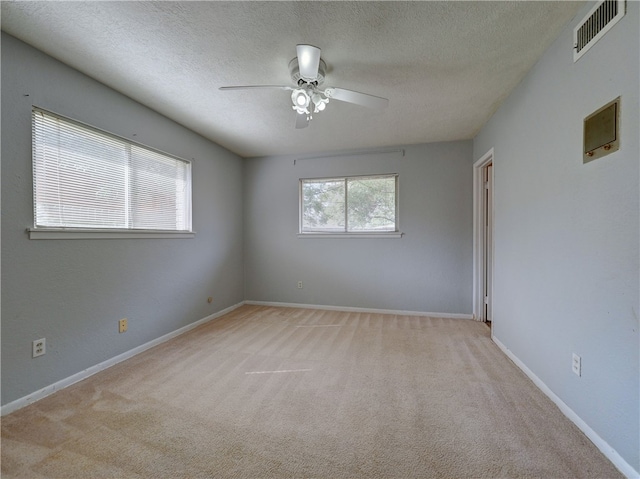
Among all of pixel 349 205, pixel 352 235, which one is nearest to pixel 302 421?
pixel 352 235

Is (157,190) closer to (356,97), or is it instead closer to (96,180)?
(96,180)

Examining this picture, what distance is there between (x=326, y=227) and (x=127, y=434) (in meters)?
3.29

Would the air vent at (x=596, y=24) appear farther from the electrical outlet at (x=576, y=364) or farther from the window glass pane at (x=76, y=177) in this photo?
the window glass pane at (x=76, y=177)

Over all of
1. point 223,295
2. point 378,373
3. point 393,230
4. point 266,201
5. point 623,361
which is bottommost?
point 378,373

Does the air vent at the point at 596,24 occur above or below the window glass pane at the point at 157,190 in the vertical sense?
above

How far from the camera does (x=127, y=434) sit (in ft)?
5.10

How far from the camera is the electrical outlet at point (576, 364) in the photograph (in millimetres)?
1593

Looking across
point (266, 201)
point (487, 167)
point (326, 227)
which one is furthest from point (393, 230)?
point (266, 201)

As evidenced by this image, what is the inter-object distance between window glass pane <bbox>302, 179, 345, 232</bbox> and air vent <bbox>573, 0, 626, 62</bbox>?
2.90 m

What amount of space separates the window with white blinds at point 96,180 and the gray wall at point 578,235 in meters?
3.51

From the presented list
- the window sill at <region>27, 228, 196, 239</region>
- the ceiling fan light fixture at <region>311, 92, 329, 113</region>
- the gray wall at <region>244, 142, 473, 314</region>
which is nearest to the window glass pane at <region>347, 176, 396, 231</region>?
the gray wall at <region>244, 142, 473, 314</region>

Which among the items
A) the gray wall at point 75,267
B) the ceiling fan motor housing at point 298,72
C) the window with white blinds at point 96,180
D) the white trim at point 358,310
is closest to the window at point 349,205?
the white trim at point 358,310

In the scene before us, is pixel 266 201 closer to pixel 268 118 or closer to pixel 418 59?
pixel 268 118

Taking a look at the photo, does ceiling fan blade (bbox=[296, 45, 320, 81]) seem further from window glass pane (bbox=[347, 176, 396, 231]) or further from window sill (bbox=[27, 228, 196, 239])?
window glass pane (bbox=[347, 176, 396, 231])
